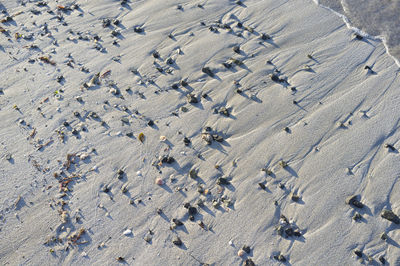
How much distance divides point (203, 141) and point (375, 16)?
4468 millimetres

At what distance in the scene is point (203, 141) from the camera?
220 inches

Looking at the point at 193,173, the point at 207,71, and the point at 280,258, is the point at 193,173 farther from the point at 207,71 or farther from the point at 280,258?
the point at 207,71

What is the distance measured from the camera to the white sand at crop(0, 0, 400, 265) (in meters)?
4.71

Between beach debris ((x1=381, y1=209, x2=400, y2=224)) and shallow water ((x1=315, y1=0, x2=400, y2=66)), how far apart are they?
319cm

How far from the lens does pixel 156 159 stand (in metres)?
5.48

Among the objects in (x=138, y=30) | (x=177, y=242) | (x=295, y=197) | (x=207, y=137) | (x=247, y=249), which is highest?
(x=138, y=30)

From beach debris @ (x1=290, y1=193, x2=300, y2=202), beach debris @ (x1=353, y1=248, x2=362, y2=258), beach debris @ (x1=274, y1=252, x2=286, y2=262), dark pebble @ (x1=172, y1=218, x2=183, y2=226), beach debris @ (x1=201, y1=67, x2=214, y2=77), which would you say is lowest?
dark pebble @ (x1=172, y1=218, x2=183, y2=226)

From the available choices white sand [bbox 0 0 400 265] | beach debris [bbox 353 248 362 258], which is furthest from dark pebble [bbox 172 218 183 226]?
beach debris [bbox 353 248 362 258]

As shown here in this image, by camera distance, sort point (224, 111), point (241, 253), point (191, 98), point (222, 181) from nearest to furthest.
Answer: point (241, 253), point (222, 181), point (224, 111), point (191, 98)

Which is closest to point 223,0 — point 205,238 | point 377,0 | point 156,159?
point 377,0

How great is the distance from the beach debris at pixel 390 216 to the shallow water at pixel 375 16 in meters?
3.19

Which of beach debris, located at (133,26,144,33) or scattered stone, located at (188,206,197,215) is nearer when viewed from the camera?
scattered stone, located at (188,206,197,215)

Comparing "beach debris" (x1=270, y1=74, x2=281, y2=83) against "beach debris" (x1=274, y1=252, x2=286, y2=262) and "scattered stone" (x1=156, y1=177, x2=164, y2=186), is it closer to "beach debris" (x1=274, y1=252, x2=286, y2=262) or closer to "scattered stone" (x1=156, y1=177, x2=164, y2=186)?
"scattered stone" (x1=156, y1=177, x2=164, y2=186)

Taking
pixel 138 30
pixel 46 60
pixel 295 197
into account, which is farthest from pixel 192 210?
pixel 46 60
